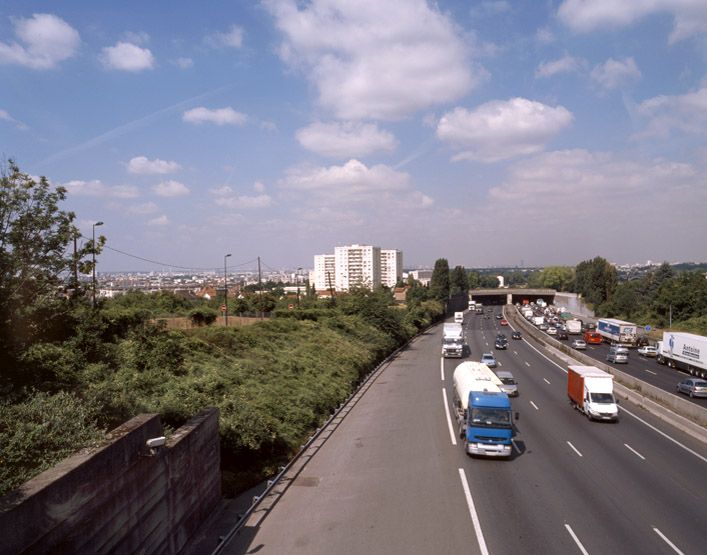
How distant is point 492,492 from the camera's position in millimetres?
16312

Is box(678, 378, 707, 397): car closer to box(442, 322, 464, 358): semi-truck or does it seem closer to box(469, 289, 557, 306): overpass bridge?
box(442, 322, 464, 358): semi-truck

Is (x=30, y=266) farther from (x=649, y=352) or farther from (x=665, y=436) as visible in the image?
(x=649, y=352)

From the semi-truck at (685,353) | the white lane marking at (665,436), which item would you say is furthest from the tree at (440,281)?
the white lane marking at (665,436)

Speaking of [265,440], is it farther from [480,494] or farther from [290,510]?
[480,494]

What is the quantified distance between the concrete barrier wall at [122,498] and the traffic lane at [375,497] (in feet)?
6.38

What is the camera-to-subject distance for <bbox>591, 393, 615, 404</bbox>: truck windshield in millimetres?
25719

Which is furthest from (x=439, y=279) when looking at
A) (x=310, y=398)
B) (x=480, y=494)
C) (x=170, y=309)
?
(x=480, y=494)

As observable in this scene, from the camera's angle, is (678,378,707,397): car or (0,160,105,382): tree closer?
(0,160,105,382): tree

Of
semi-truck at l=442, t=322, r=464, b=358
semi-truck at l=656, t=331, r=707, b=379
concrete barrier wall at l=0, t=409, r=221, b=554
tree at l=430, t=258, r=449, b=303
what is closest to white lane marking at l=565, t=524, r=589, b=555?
concrete barrier wall at l=0, t=409, r=221, b=554

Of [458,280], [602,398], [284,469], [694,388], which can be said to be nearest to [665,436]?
[602,398]

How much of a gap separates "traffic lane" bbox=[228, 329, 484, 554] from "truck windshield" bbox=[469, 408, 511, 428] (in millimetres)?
1747

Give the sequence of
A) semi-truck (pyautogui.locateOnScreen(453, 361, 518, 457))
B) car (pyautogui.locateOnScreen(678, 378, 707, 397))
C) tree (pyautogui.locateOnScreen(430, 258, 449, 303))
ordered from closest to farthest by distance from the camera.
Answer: semi-truck (pyautogui.locateOnScreen(453, 361, 518, 457)) < car (pyautogui.locateOnScreen(678, 378, 707, 397)) < tree (pyautogui.locateOnScreen(430, 258, 449, 303))

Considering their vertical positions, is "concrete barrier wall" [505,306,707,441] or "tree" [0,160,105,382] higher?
"tree" [0,160,105,382]

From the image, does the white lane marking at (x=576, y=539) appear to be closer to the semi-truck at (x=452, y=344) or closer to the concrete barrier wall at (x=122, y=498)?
the concrete barrier wall at (x=122, y=498)
